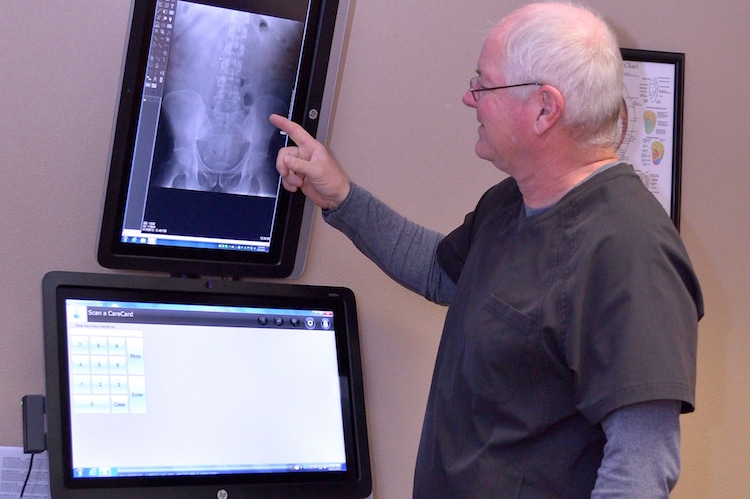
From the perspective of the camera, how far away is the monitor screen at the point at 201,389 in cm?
151

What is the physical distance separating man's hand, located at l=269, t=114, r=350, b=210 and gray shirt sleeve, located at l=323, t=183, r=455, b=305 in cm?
4

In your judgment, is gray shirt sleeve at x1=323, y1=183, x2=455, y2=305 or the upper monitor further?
gray shirt sleeve at x1=323, y1=183, x2=455, y2=305

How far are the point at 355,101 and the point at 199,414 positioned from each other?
69cm

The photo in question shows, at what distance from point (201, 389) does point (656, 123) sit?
118cm

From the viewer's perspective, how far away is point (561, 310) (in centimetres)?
133

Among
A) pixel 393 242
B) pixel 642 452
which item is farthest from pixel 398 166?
pixel 642 452

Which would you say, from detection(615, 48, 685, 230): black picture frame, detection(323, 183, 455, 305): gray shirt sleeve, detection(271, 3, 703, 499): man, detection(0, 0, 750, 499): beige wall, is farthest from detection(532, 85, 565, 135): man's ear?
detection(615, 48, 685, 230): black picture frame

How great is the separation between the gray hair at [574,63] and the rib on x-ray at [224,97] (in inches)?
17.0

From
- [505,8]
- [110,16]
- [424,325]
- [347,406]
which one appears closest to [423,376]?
[424,325]

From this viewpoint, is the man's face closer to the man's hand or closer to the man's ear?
the man's ear

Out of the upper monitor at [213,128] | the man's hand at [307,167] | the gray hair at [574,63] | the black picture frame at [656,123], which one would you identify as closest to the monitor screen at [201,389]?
the upper monitor at [213,128]

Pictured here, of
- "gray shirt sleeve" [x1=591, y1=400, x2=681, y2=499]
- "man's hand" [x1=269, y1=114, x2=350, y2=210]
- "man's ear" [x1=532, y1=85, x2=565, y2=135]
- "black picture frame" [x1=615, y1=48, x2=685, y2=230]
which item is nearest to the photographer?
"gray shirt sleeve" [x1=591, y1=400, x2=681, y2=499]

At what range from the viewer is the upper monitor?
154 cm

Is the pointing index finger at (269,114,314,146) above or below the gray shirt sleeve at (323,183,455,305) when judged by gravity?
above
